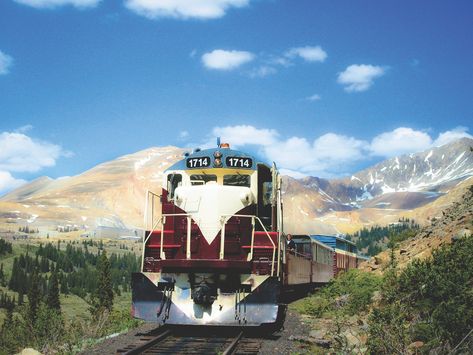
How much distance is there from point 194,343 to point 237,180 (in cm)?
458

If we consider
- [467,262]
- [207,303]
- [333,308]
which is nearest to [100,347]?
[207,303]

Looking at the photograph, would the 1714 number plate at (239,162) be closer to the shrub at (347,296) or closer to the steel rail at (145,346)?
the steel rail at (145,346)

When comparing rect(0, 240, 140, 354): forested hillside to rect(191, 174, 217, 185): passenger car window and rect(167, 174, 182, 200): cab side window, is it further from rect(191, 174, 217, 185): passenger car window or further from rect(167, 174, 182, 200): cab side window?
rect(191, 174, 217, 185): passenger car window

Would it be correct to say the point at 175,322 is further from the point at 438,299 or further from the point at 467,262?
the point at 467,262

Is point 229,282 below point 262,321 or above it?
above

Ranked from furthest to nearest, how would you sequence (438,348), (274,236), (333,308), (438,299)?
(333,308)
(274,236)
(438,299)
(438,348)

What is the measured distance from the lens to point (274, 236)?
535 inches

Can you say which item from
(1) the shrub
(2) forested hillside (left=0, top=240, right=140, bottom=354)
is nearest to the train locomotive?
(2) forested hillside (left=0, top=240, right=140, bottom=354)

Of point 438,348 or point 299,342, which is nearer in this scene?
point 438,348

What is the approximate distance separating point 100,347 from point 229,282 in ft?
11.1

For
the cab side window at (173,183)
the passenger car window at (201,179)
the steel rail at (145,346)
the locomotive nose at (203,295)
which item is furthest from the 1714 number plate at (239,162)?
the steel rail at (145,346)

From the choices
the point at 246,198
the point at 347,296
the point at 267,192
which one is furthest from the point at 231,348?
the point at 347,296

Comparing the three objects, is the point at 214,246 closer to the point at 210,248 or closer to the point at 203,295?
the point at 210,248

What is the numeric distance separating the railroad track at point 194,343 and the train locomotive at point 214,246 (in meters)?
0.45
